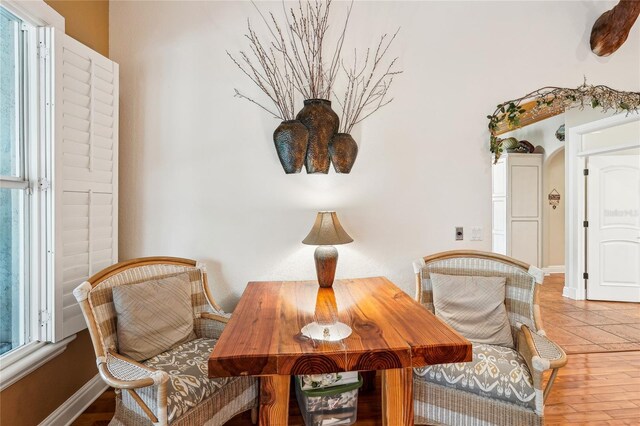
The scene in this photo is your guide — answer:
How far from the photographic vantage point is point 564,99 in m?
2.63

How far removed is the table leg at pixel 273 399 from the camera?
4.49ft

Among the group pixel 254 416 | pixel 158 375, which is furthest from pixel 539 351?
pixel 158 375

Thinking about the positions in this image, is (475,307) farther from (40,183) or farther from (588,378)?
(40,183)

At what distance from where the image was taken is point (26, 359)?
5.48 ft

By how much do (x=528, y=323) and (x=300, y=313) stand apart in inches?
52.2

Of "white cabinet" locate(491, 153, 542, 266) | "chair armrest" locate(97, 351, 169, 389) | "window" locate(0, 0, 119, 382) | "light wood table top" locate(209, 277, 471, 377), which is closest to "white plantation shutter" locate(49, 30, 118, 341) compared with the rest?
"window" locate(0, 0, 119, 382)

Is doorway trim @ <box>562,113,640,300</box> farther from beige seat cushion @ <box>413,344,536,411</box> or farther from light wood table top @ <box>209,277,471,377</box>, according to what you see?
light wood table top @ <box>209,277,471,377</box>

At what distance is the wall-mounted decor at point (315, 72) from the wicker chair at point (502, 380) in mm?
1362

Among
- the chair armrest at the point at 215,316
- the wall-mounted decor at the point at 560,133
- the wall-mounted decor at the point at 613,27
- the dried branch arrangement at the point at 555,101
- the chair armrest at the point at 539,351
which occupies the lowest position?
the chair armrest at the point at 539,351

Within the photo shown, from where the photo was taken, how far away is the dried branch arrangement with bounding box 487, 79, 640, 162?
255 centimetres

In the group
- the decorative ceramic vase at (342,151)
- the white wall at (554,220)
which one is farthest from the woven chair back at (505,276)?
the white wall at (554,220)

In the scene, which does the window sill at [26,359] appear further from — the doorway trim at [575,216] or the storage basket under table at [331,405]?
the doorway trim at [575,216]

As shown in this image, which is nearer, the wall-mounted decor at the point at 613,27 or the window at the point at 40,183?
the window at the point at 40,183

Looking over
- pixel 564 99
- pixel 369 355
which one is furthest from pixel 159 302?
pixel 564 99
